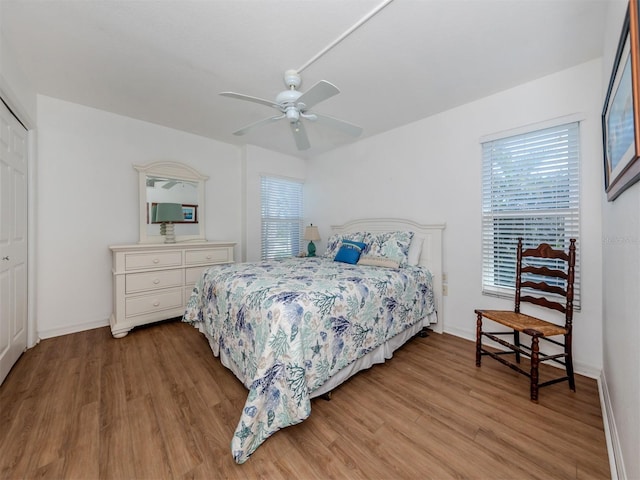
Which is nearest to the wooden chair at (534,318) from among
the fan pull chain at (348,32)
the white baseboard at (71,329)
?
the fan pull chain at (348,32)

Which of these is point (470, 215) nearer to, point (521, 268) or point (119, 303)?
point (521, 268)

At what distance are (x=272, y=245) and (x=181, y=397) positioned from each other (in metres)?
2.87

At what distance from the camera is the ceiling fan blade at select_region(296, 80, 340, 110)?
5.45ft

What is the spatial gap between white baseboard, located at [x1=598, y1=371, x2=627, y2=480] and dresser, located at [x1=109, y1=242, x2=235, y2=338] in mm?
3712

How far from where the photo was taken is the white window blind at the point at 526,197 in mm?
2172

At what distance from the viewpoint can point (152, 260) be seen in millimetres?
3008

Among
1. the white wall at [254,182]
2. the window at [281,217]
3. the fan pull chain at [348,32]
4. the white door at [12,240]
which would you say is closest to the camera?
the fan pull chain at [348,32]

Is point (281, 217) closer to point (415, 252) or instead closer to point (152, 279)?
point (152, 279)

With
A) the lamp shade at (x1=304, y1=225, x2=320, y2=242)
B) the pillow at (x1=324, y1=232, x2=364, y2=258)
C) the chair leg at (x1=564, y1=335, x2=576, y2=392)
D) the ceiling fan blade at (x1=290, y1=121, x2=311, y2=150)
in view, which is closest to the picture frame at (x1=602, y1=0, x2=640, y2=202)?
the chair leg at (x1=564, y1=335, x2=576, y2=392)

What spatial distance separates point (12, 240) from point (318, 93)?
2.74m

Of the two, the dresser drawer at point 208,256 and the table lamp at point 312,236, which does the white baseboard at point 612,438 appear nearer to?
the table lamp at point 312,236

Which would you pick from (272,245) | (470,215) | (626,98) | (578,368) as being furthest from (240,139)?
(578,368)

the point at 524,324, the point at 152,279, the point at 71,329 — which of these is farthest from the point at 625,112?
the point at 71,329

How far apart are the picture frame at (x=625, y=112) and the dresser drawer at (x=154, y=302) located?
12.5 feet
